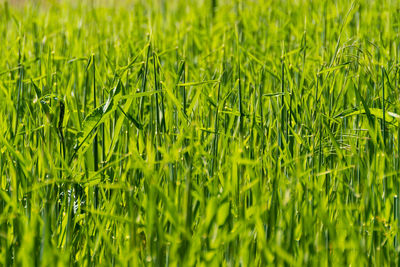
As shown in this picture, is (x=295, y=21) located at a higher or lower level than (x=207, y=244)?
higher

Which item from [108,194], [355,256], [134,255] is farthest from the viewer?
[108,194]

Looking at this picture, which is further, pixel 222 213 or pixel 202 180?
pixel 202 180

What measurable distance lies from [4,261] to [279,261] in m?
0.51

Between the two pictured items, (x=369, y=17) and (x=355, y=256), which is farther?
(x=369, y=17)

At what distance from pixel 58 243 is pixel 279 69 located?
1028mm

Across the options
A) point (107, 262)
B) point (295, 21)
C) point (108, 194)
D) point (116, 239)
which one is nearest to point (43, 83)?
point (108, 194)

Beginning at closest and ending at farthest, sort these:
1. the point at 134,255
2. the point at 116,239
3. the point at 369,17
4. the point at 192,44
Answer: the point at 134,255 → the point at 116,239 → the point at 192,44 → the point at 369,17

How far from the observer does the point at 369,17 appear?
283cm

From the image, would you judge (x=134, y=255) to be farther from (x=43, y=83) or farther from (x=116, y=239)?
(x=43, y=83)

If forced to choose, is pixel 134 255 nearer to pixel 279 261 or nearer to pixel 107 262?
pixel 107 262

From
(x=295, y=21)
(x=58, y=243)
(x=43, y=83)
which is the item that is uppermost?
(x=295, y=21)

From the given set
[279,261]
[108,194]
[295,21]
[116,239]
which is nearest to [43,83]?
[108,194]

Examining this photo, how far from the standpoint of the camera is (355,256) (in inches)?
42.4

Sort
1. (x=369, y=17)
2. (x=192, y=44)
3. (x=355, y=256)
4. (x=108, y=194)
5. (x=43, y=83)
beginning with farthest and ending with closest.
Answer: (x=369, y=17)
(x=192, y=44)
(x=43, y=83)
(x=108, y=194)
(x=355, y=256)
